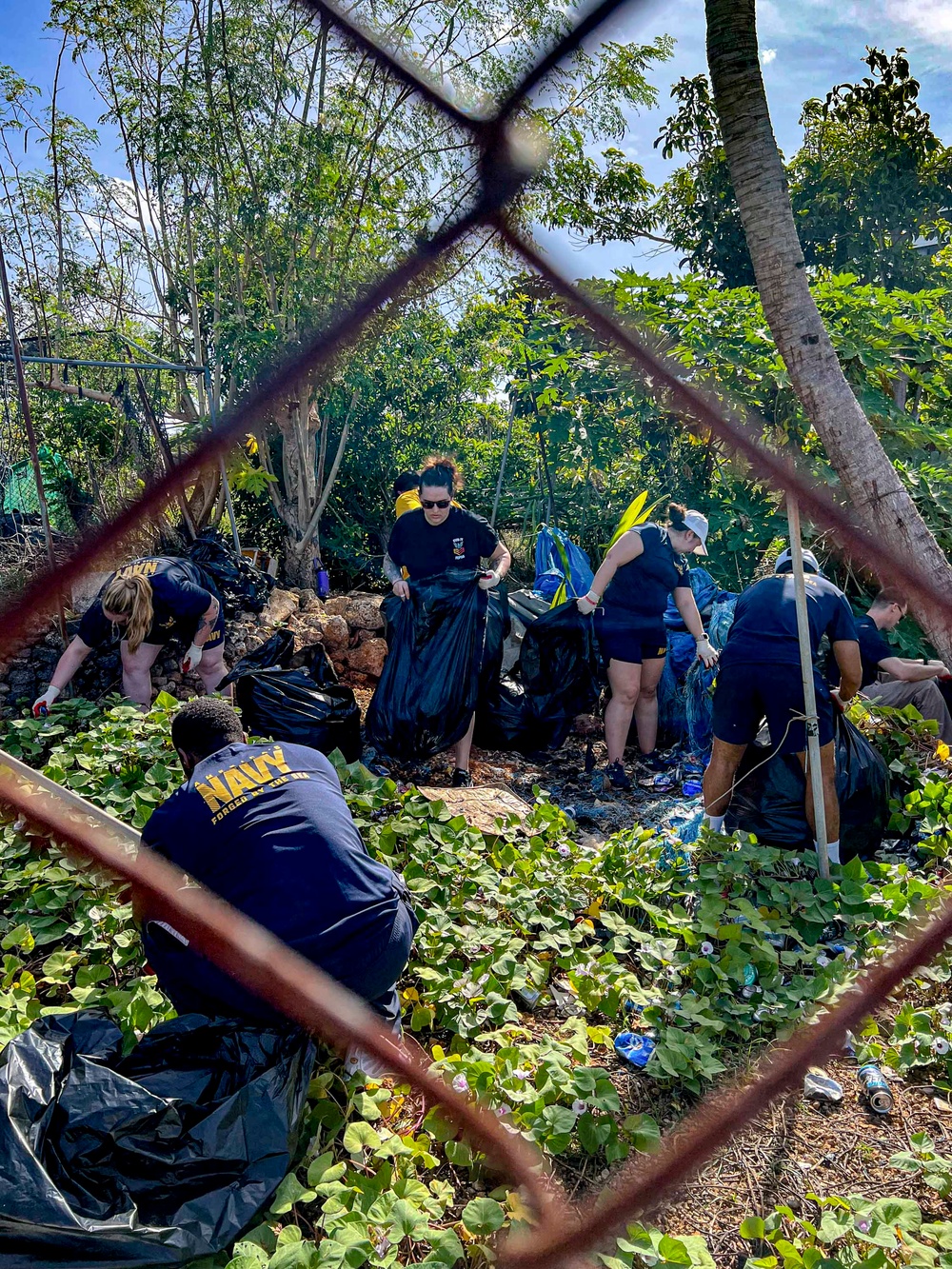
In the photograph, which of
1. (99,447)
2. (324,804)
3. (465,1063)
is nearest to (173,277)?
(99,447)

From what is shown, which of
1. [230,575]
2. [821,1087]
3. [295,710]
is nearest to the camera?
[821,1087]

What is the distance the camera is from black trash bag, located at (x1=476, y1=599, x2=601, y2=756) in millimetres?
4707

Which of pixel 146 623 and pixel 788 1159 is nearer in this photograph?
pixel 788 1159

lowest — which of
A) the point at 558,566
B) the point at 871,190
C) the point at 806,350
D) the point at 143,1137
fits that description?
the point at 143,1137

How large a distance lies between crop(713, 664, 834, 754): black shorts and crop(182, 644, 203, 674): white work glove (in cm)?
269

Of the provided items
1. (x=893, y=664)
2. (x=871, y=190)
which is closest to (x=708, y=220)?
(x=871, y=190)

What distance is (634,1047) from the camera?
85.4 inches

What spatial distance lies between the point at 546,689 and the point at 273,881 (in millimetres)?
2967

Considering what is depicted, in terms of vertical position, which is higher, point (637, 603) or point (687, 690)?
point (637, 603)

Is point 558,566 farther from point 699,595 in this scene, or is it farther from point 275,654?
point 275,654

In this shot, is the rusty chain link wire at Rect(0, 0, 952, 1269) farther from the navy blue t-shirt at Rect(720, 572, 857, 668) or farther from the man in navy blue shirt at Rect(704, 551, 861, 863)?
the navy blue t-shirt at Rect(720, 572, 857, 668)

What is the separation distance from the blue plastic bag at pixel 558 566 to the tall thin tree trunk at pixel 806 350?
167 inches

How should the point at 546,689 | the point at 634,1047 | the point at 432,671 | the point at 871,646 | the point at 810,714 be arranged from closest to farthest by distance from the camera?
the point at 634,1047
the point at 810,714
the point at 871,646
the point at 432,671
the point at 546,689

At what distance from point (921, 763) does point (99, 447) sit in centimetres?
460
